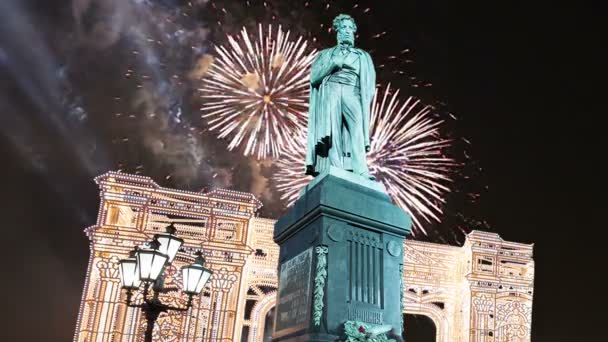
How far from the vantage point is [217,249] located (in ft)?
62.6

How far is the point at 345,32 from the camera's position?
7969mm

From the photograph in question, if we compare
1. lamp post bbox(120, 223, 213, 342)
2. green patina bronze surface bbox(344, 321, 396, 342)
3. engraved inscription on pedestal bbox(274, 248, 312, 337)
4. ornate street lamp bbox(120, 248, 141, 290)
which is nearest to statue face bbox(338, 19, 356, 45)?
engraved inscription on pedestal bbox(274, 248, 312, 337)

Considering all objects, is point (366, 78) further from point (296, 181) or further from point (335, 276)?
point (296, 181)

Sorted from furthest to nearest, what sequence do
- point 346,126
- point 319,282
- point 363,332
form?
point 346,126
point 319,282
point 363,332

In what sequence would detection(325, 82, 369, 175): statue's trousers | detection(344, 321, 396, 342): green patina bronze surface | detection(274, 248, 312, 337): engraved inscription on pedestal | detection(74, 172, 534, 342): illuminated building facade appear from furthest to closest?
detection(74, 172, 534, 342): illuminated building facade, detection(325, 82, 369, 175): statue's trousers, detection(274, 248, 312, 337): engraved inscription on pedestal, detection(344, 321, 396, 342): green patina bronze surface

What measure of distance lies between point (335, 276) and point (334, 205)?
77cm

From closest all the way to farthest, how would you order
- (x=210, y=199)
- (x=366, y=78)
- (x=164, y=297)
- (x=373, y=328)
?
(x=373, y=328) → (x=366, y=78) → (x=164, y=297) → (x=210, y=199)

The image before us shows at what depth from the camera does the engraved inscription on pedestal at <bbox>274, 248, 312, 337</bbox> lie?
255 inches

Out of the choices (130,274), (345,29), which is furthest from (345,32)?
(130,274)

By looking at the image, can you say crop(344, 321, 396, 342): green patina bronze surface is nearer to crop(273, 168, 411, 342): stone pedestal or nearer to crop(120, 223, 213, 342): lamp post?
crop(273, 168, 411, 342): stone pedestal

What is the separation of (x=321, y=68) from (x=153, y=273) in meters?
3.39

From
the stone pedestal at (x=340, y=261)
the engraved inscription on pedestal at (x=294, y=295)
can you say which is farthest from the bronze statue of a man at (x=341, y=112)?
the engraved inscription on pedestal at (x=294, y=295)

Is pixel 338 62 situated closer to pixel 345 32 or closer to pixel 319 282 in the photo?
pixel 345 32

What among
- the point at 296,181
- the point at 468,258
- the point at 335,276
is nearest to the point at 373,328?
the point at 335,276
